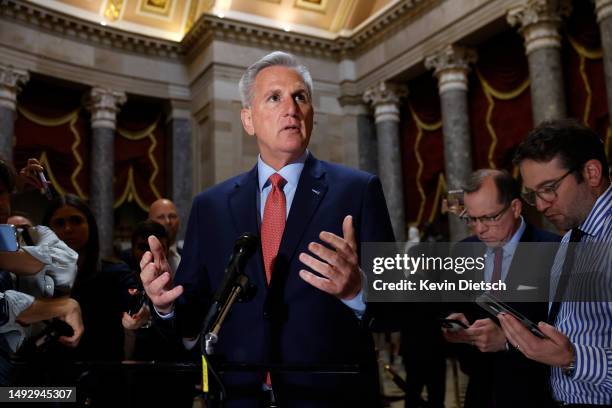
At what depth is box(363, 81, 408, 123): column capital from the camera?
1224 centimetres

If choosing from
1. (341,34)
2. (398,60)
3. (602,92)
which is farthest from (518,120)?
(341,34)

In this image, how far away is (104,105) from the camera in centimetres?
1176

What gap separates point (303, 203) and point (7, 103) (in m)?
10.2

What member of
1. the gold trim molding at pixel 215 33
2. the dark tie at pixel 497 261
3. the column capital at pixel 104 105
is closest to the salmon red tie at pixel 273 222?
the dark tie at pixel 497 261

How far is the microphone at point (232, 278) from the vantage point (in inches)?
52.1

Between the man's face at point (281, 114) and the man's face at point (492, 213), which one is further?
the man's face at point (492, 213)

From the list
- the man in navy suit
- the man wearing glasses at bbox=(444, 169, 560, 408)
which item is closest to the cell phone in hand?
the man in navy suit

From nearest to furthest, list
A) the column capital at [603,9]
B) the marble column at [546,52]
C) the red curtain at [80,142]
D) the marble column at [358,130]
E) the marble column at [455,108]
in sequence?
the column capital at [603,9]
the marble column at [546,52]
the marble column at [455,108]
the red curtain at [80,142]
the marble column at [358,130]

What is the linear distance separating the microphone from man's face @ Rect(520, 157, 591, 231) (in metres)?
1.25

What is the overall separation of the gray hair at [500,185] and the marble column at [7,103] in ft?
30.7

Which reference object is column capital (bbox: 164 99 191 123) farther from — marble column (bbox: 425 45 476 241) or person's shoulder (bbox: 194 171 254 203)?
person's shoulder (bbox: 194 171 254 203)

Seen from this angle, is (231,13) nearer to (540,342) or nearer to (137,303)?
(137,303)

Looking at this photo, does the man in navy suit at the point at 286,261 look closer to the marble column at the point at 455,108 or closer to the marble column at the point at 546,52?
the marble column at the point at 546,52

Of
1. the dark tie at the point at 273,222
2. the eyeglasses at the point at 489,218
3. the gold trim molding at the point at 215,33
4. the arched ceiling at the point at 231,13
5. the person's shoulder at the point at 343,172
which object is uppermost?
the arched ceiling at the point at 231,13
